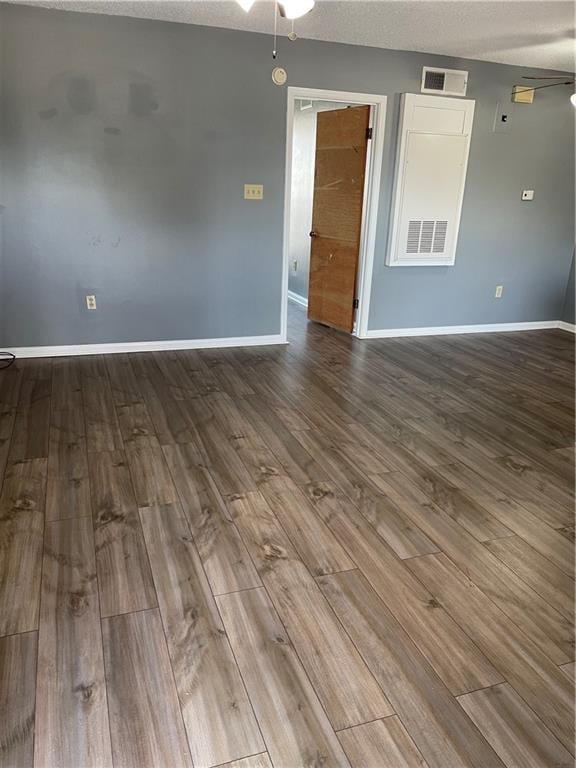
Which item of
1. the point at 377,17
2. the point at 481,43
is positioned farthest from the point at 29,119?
the point at 481,43

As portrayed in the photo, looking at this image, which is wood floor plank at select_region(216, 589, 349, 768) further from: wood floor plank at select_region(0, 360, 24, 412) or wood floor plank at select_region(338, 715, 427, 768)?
wood floor plank at select_region(0, 360, 24, 412)

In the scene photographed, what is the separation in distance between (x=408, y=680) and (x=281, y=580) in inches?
22.3

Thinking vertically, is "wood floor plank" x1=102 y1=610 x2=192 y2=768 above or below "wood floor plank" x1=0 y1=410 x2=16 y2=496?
below

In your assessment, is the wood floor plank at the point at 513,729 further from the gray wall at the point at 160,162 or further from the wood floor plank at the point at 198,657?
the gray wall at the point at 160,162

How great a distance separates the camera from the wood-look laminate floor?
1402mm

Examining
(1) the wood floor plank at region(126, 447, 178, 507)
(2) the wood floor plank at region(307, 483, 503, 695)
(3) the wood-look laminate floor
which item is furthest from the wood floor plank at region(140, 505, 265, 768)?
(2) the wood floor plank at region(307, 483, 503, 695)

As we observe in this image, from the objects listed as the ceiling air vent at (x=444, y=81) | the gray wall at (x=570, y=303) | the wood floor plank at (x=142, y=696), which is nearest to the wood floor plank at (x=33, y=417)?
the wood floor plank at (x=142, y=696)

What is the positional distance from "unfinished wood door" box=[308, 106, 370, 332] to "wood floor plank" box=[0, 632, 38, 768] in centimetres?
422

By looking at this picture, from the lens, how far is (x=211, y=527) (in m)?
2.24

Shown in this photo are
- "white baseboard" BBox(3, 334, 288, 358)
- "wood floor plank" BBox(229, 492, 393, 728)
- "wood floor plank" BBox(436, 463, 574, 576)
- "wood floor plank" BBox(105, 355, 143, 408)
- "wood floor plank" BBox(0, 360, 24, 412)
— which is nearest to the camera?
"wood floor plank" BBox(229, 492, 393, 728)

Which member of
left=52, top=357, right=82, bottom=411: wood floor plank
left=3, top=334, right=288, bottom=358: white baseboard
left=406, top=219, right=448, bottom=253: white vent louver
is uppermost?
left=406, top=219, right=448, bottom=253: white vent louver

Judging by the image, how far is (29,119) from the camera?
12.4 feet

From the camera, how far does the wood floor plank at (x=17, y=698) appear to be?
131 cm

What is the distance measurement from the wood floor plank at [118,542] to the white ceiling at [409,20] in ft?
10.1
